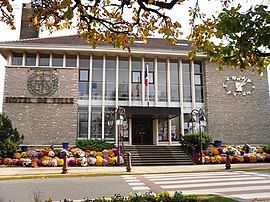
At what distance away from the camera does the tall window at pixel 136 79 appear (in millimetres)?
28547

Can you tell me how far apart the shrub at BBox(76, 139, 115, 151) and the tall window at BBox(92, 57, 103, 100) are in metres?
4.44

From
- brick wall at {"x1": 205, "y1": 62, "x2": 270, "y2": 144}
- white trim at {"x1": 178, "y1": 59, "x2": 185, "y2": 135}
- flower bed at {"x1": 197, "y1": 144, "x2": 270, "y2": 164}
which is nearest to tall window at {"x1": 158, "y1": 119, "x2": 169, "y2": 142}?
white trim at {"x1": 178, "y1": 59, "x2": 185, "y2": 135}

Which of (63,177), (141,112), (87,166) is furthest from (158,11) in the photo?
(141,112)

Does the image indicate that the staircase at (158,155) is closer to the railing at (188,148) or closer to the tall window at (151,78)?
the railing at (188,148)

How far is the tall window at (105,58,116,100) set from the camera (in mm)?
28141

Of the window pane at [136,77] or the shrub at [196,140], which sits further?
the window pane at [136,77]

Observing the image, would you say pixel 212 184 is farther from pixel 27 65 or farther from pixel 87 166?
pixel 27 65

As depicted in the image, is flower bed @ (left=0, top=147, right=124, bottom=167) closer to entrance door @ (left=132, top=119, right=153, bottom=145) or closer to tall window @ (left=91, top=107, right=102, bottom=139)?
tall window @ (left=91, top=107, right=102, bottom=139)

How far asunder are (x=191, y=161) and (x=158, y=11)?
17916 millimetres

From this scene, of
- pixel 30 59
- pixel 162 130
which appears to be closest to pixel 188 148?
pixel 162 130

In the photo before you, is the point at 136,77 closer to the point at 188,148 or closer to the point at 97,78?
the point at 97,78

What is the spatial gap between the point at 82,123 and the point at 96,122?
117 cm

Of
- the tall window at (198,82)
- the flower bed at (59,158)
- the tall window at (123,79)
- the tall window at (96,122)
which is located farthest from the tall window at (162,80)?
the flower bed at (59,158)

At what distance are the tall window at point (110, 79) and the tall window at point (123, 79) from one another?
53 centimetres
